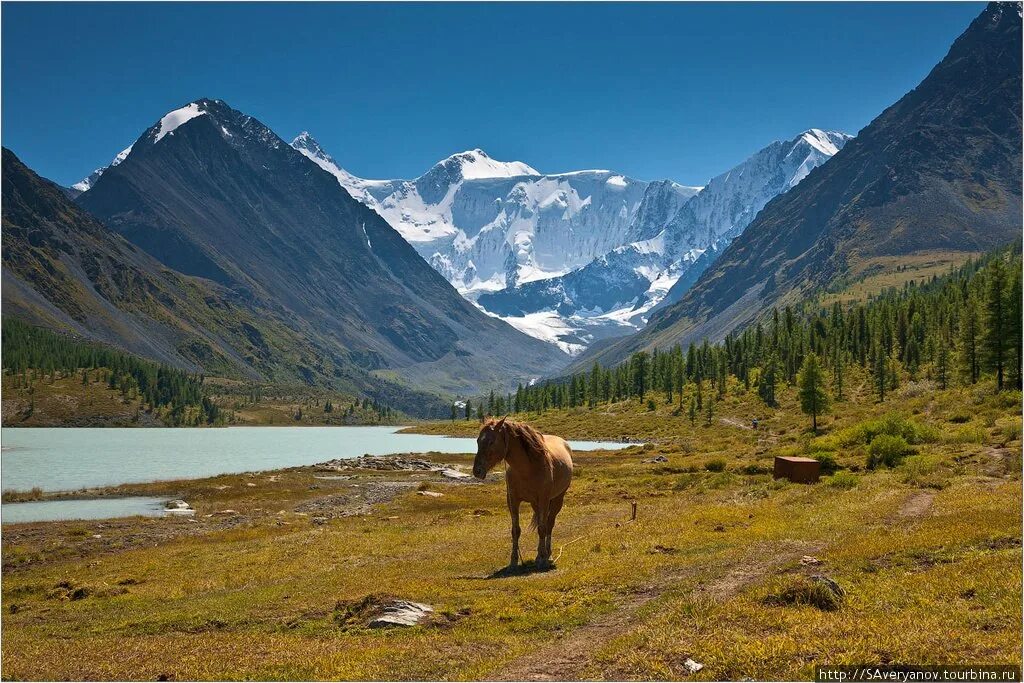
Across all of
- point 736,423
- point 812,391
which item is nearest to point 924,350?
point 736,423

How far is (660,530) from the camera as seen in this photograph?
33406 millimetres

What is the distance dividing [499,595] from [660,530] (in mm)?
13580

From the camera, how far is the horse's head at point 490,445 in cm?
2355

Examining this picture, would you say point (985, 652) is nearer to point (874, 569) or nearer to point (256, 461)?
point (874, 569)

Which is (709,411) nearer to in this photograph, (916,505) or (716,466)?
(716,466)

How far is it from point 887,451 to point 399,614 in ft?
151

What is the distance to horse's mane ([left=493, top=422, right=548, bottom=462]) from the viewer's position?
83.1 ft

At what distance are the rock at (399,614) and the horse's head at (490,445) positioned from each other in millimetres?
4662

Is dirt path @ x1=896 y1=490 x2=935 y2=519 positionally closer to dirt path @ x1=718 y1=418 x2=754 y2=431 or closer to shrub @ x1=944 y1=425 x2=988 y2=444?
shrub @ x1=944 y1=425 x2=988 y2=444

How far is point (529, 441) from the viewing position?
25547 millimetres

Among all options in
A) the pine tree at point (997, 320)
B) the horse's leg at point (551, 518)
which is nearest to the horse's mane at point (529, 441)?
the horse's leg at point (551, 518)

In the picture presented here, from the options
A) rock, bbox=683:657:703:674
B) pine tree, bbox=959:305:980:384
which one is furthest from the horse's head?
pine tree, bbox=959:305:980:384

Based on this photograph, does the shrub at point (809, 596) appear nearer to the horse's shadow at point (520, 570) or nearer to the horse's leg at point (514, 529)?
the horse's shadow at point (520, 570)

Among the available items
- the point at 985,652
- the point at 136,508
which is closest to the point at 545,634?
the point at 985,652
